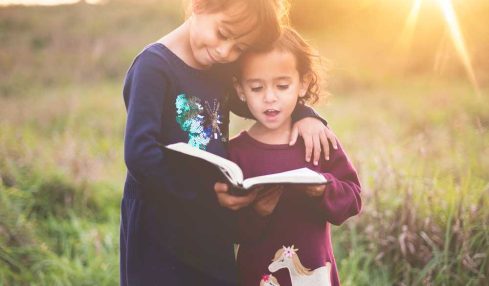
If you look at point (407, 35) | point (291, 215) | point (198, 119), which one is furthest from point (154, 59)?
point (407, 35)

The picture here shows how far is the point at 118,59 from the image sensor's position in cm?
1340

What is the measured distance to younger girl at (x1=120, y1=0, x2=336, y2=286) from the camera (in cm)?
216

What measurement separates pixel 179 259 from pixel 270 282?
36 cm

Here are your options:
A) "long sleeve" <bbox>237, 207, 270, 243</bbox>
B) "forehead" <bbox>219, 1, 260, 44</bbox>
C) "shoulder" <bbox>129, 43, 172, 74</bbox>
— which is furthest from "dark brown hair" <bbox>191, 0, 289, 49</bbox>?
"long sleeve" <bbox>237, 207, 270, 243</bbox>

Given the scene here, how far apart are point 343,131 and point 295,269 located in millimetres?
5746

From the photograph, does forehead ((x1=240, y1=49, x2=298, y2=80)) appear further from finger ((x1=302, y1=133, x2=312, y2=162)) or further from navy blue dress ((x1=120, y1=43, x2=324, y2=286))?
finger ((x1=302, y1=133, x2=312, y2=162))

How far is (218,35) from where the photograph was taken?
7.36ft

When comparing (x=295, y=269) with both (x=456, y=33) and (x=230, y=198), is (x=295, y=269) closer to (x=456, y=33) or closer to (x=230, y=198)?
(x=230, y=198)

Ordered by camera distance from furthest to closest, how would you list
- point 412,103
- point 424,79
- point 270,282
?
point 424,79
point 412,103
point 270,282

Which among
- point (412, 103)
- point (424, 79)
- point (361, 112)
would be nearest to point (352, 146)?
point (361, 112)

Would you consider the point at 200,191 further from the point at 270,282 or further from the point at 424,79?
the point at 424,79

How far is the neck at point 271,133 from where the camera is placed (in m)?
2.43

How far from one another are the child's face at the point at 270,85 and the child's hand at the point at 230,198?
0.41m

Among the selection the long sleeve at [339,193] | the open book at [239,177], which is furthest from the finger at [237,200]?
the long sleeve at [339,193]
